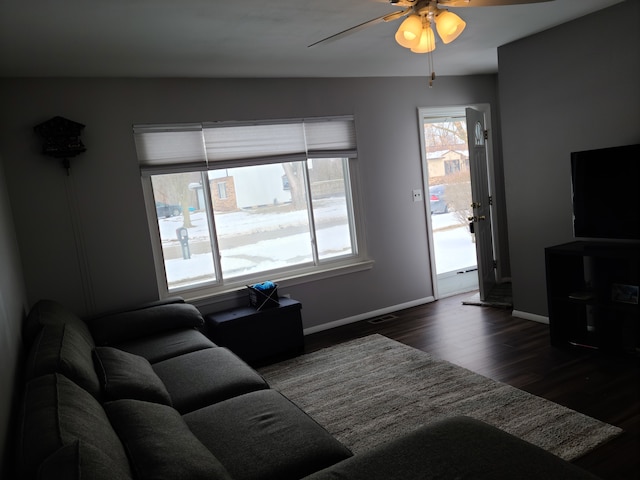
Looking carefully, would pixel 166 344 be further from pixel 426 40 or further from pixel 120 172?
pixel 426 40

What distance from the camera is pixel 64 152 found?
360 cm

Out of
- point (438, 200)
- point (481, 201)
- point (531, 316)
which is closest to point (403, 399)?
point (531, 316)

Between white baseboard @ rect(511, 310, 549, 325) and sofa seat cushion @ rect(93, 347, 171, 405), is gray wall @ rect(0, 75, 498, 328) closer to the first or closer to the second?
white baseboard @ rect(511, 310, 549, 325)

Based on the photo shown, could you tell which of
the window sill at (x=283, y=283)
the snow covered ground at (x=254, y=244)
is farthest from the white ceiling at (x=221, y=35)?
the window sill at (x=283, y=283)

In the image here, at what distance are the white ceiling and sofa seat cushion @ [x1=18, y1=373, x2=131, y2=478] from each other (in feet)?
5.71

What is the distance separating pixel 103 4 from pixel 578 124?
334 centimetres

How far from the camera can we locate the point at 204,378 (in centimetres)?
262

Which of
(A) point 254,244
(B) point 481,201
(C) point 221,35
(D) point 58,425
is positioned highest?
(C) point 221,35

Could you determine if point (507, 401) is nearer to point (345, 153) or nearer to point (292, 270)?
point (292, 270)

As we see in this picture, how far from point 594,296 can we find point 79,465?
3.50m

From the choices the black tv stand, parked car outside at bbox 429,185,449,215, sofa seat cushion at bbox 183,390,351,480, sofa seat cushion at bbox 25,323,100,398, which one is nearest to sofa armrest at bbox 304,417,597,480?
sofa seat cushion at bbox 183,390,351,480

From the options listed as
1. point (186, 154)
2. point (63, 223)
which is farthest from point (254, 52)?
point (63, 223)

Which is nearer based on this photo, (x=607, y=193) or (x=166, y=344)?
(x=166, y=344)

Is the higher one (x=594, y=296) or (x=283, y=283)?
(x=283, y=283)
